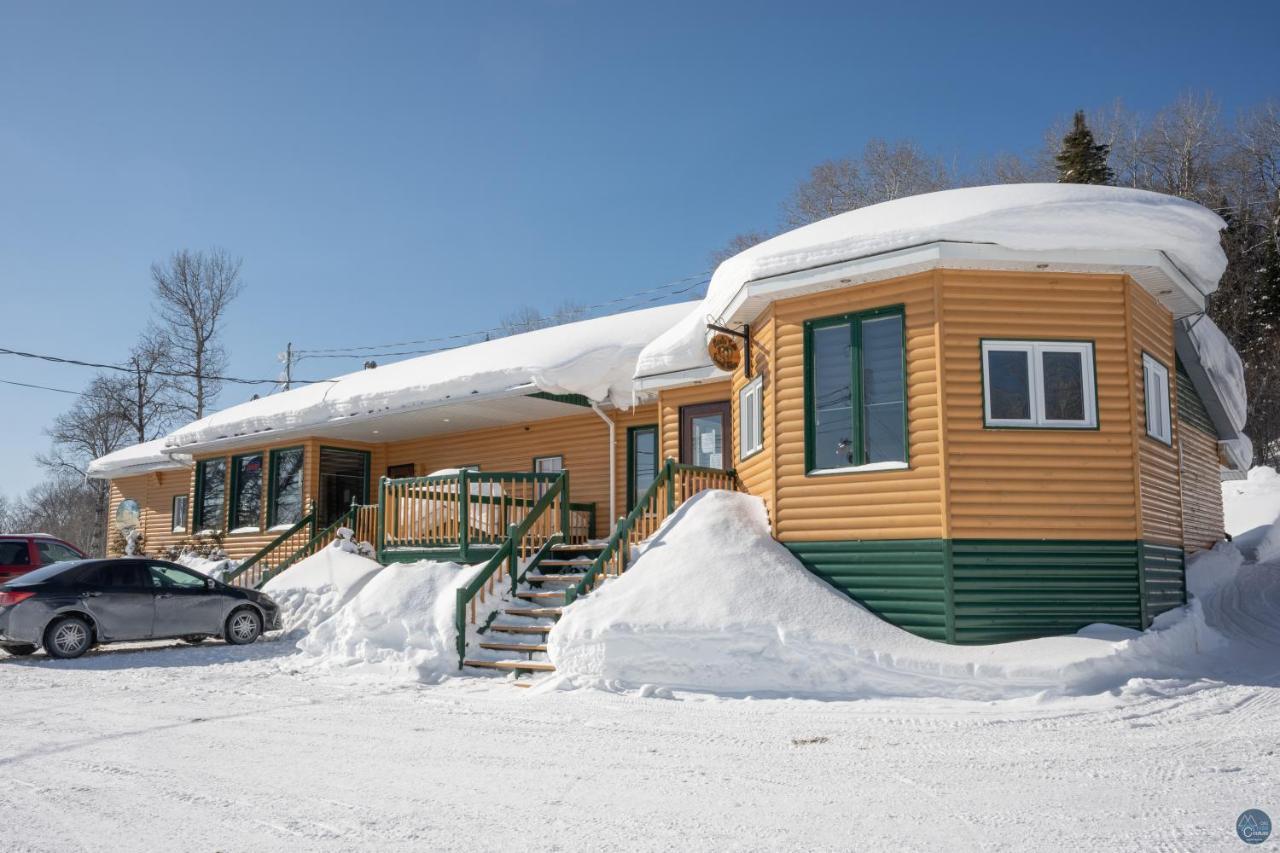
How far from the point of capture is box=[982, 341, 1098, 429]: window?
1064 cm

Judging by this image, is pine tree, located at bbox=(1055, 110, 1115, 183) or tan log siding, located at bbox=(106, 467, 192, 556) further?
pine tree, located at bbox=(1055, 110, 1115, 183)

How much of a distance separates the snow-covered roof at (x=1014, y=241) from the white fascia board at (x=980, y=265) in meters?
0.01

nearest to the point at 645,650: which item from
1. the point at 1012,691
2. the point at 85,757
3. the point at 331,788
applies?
the point at 1012,691

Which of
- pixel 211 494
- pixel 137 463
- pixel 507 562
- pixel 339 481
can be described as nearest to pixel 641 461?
pixel 507 562

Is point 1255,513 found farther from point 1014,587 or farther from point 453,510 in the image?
point 453,510

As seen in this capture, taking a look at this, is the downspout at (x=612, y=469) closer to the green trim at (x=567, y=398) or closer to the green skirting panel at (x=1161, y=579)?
the green trim at (x=567, y=398)

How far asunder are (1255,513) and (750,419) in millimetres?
14764

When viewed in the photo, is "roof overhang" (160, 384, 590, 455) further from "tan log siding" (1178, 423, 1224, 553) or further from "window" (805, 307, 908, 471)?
"tan log siding" (1178, 423, 1224, 553)

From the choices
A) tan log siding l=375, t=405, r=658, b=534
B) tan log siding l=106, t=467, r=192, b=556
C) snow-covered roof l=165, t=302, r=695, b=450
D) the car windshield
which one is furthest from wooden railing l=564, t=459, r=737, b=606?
tan log siding l=106, t=467, r=192, b=556

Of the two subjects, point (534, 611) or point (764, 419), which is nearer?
point (764, 419)

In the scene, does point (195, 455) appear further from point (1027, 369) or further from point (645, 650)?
point (1027, 369)

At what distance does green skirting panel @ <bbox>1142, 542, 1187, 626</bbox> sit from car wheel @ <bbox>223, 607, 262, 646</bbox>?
12.8m

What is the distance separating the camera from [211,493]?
25453mm

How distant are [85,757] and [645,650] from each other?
16.8ft
